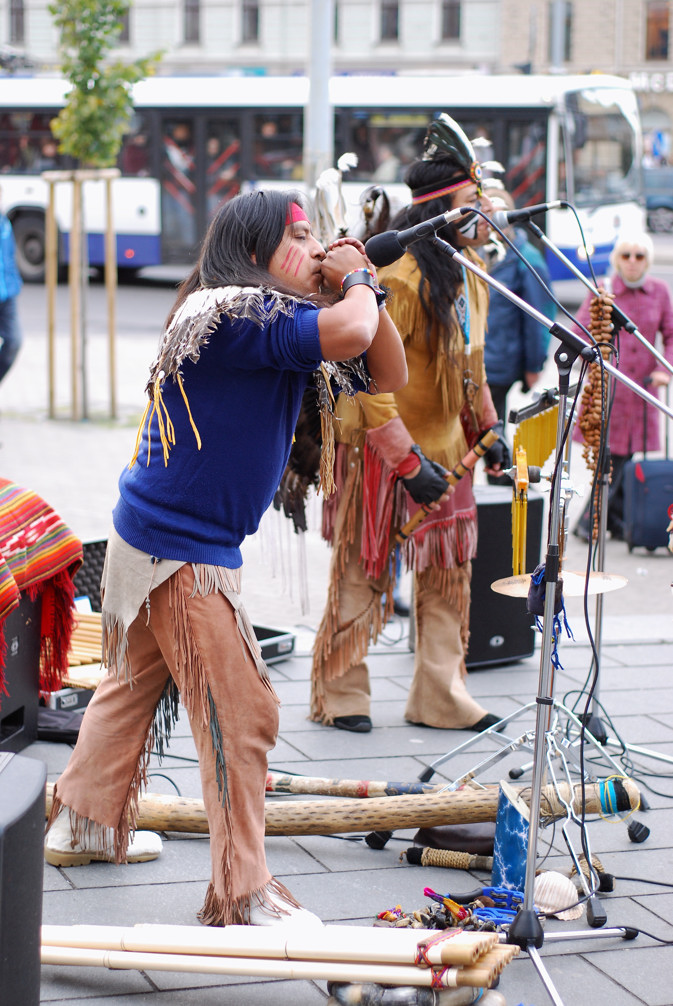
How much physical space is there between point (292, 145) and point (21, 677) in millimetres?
15316

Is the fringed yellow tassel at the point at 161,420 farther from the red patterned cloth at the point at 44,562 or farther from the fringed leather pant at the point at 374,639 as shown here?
the fringed leather pant at the point at 374,639

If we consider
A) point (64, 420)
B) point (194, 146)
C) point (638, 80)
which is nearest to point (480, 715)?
point (64, 420)

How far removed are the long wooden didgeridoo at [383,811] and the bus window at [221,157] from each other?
1593 centimetres

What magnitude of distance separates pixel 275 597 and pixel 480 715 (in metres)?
2.01

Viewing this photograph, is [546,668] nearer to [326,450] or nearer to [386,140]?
[326,450]

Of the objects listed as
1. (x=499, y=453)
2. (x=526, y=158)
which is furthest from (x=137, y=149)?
(x=499, y=453)

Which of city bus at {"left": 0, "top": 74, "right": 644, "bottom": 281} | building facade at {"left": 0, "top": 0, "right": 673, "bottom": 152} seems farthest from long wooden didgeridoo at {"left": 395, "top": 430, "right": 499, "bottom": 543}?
building facade at {"left": 0, "top": 0, "right": 673, "bottom": 152}

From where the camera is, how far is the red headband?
280cm

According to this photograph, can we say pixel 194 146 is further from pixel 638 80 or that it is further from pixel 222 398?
pixel 638 80

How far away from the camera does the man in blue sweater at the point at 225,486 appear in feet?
8.96

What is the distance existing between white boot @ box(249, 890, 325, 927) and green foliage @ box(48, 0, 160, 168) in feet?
24.5

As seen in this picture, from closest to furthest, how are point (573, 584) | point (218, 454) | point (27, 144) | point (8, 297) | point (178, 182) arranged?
1. point (218, 454)
2. point (573, 584)
3. point (8, 297)
4. point (178, 182)
5. point (27, 144)

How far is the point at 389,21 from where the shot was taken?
133 feet

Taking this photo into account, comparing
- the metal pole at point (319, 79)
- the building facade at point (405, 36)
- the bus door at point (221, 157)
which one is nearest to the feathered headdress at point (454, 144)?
the metal pole at point (319, 79)
